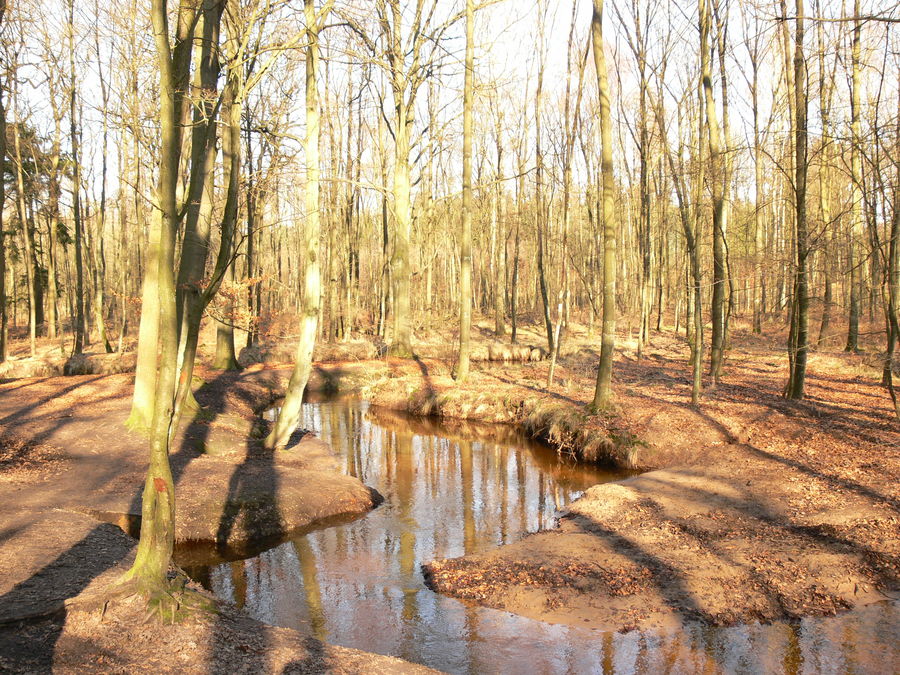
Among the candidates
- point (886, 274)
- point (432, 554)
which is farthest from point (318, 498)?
point (886, 274)

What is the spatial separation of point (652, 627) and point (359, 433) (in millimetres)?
11296

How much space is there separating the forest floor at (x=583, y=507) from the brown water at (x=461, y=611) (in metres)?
0.34

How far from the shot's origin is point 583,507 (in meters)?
9.94

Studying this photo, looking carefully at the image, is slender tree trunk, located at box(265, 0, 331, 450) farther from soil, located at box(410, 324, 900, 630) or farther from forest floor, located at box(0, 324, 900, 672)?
soil, located at box(410, 324, 900, 630)

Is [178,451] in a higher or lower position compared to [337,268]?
lower

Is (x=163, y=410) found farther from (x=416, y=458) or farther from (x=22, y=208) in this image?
(x=22, y=208)

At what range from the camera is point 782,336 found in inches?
1216

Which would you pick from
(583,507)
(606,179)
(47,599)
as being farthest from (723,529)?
(47,599)

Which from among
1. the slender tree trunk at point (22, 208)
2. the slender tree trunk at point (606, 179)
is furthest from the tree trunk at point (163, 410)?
the slender tree trunk at point (22, 208)

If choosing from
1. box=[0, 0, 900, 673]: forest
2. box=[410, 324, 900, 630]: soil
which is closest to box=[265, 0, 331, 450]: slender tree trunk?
box=[0, 0, 900, 673]: forest

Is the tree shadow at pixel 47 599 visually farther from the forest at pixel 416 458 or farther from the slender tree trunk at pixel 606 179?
the slender tree trunk at pixel 606 179

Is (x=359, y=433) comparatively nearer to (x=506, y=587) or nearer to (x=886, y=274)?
(x=506, y=587)

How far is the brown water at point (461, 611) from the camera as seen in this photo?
5.98 meters

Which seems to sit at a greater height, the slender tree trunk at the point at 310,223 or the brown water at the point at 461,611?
the slender tree trunk at the point at 310,223
